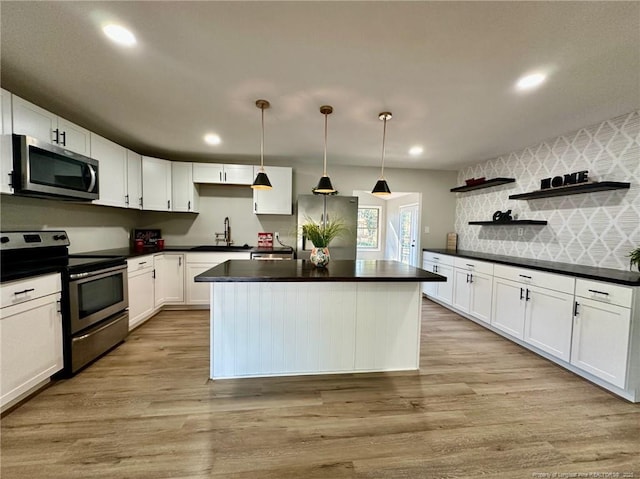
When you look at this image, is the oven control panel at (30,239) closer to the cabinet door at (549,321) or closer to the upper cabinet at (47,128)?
the upper cabinet at (47,128)

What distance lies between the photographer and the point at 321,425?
5.59 ft

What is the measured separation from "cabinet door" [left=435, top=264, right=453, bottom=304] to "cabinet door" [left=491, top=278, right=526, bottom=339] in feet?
2.70

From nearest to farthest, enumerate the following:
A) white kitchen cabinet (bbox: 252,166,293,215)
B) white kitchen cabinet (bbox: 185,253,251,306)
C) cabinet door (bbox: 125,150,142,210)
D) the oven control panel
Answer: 1. the oven control panel
2. cabinet door (bbox: 125,150,142,210)
3. white kitchen cabinet (bbox: 185,253,251,306)
4. white kitchen cabinet (bbox: 252,166,293,215)

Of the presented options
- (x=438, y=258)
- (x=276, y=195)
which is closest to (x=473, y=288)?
(x=438, y=258)

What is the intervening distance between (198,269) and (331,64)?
3239 millimetres

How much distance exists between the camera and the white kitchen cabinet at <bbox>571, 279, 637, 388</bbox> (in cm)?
200

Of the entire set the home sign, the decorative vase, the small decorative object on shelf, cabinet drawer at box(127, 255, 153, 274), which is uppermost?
the home sign

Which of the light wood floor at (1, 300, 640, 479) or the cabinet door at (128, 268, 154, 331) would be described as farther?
the cabinet door at (128, 268, 154, 331)

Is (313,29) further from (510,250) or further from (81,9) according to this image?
(510,250)

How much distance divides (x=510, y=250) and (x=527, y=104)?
2.15m

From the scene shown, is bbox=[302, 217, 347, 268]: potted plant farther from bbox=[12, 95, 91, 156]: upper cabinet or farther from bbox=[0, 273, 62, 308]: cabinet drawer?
bbox=[12, 95, 91, 156]: upper cabinet

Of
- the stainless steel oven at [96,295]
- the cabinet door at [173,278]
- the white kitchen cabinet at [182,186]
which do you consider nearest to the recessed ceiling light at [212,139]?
the white kitchen cabinet at [182,186]

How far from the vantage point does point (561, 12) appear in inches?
52.6

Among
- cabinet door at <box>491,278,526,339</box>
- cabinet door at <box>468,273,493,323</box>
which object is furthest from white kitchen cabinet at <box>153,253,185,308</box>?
cabinet door at <box>491,278,526,339</box>
